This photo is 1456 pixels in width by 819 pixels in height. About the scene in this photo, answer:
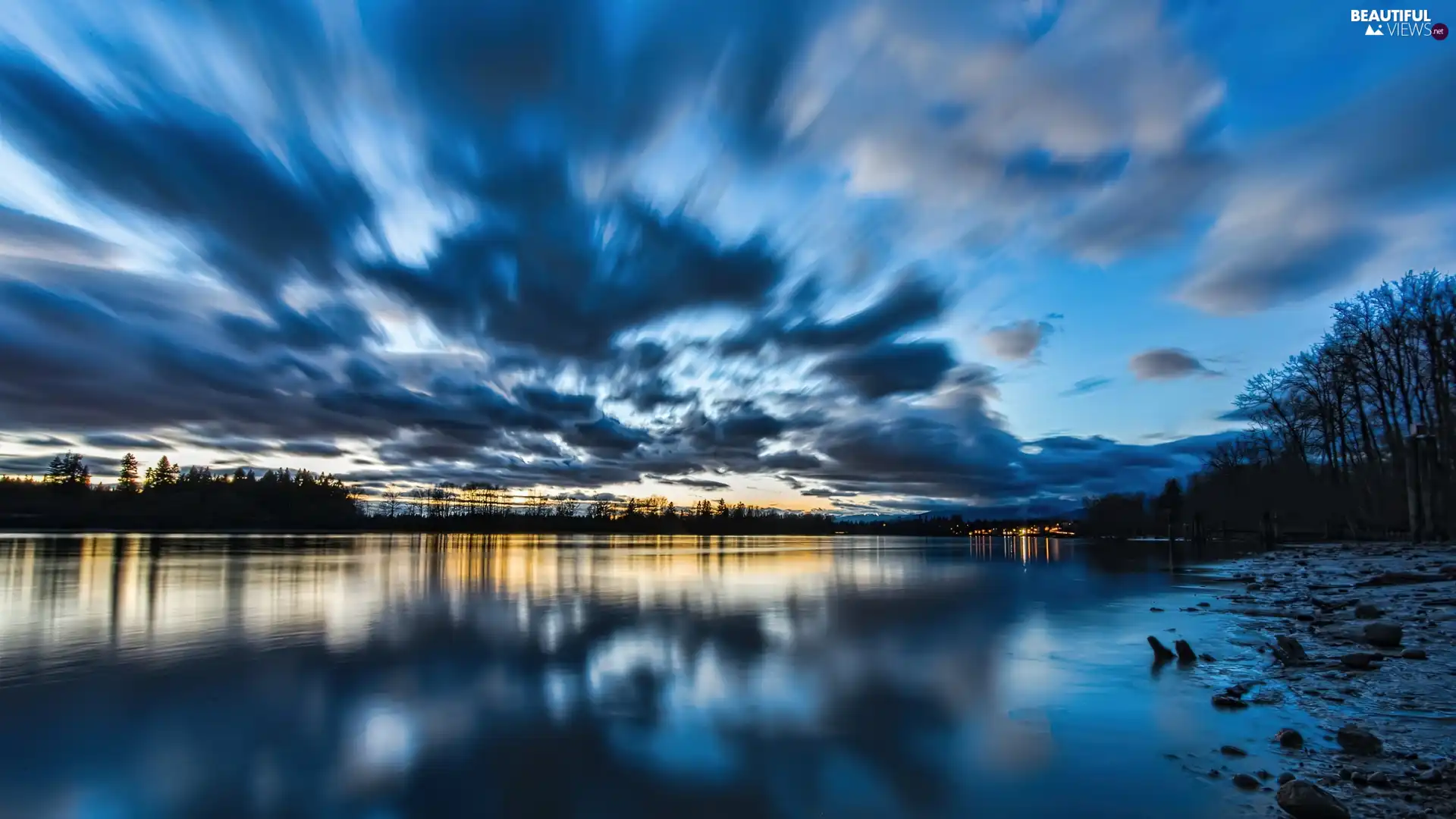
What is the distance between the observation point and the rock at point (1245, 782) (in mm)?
7812

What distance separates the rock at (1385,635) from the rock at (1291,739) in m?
7.60

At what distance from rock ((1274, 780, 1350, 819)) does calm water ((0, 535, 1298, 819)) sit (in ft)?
1.86

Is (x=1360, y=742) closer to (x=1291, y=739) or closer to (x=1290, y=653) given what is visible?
(x=1291, y=739)

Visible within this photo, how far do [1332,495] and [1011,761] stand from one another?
62.5 metres

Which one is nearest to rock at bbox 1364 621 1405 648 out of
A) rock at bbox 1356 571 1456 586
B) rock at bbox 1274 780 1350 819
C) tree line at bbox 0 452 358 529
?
rock at bbox 1356 571 1456 586

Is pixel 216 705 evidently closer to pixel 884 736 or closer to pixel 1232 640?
pixel 884 736

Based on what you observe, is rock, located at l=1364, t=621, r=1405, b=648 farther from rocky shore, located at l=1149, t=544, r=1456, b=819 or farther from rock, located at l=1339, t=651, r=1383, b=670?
rock, located at l=1339, t=651, r=1383, b=670

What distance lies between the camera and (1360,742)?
8500mm

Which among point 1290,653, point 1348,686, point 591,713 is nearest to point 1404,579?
point 1290,653

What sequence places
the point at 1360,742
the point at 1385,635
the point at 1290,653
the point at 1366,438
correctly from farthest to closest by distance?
1. the point at 1366,438
2. the point at 1385,635
3. the point at 1290,653
4. the point at 1360,742

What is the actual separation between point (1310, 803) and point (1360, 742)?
2723 mm

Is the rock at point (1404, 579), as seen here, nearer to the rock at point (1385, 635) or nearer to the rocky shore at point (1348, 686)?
the rocky shore at point (1348, 686)

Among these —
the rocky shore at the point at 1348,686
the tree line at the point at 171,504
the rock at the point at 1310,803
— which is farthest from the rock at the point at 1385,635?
the tree line at the point at 171,504

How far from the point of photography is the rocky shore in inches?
285
